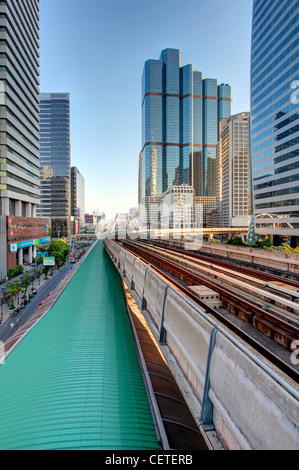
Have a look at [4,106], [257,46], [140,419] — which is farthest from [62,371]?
[257,46]

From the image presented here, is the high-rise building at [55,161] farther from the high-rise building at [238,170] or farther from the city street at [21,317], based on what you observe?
the city street at [21,317]

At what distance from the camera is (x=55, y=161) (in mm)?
119000

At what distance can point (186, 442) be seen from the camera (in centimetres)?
575

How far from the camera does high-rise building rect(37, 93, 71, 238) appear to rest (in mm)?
117312

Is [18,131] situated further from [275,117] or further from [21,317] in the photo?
[275,117]

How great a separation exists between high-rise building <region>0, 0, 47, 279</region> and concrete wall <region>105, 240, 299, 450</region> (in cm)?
4488

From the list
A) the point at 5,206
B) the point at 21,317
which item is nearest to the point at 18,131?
the point at 5,206

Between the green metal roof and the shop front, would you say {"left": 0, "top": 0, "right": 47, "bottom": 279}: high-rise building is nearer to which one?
the shop front

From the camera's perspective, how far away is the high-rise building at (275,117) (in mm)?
43281

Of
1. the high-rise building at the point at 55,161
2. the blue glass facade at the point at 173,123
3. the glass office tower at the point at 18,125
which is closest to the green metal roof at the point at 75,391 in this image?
the glass office tower at the point at 18,125

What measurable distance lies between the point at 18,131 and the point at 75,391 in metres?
63.1

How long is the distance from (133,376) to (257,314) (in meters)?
4.36

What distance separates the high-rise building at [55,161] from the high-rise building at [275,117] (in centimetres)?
9435

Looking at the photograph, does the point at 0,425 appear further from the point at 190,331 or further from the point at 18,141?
the point at 18,141
